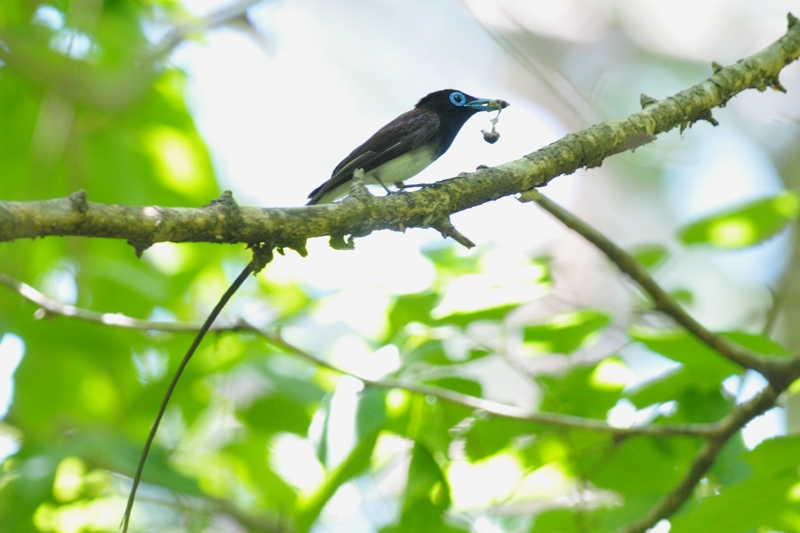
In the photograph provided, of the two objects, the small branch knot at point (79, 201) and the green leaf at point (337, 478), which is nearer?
the small branch knot at point (79, 201)

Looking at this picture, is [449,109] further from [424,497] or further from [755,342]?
[424,497]

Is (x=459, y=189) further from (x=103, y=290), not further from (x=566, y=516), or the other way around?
(x=103, y=290)

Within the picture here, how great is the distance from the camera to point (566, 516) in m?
3.23

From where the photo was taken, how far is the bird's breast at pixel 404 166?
4512 mm

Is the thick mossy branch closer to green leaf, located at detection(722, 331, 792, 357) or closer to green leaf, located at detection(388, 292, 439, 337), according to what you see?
green leaf, located at detection(388, 292, 439, 337)

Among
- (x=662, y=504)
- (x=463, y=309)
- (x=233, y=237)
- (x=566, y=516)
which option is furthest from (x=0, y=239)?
(x=662, y=504)

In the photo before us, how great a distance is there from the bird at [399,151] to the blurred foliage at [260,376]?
2.34ft

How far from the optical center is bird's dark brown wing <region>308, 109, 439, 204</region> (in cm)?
429

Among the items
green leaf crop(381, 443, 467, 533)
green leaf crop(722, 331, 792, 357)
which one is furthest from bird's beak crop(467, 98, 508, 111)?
green leaf crop(381, 443, 467, 533)

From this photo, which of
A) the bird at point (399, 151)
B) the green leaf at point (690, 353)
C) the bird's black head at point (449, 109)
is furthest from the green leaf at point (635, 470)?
the bird's black head at point (449, 109)

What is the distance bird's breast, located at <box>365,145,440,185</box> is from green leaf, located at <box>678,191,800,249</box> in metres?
1.69

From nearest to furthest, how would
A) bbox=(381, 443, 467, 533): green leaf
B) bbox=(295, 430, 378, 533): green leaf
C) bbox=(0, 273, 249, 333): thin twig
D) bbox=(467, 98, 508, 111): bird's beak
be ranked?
bbox=(295, 430, 378, 533): green leaf, bbox=(381, 443, 467, 533): green leaf, bbox=(0, 273, 249, 333): thin twig, bbox=(467, 98, 508, 111): bird's beak

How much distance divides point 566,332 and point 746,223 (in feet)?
4.11

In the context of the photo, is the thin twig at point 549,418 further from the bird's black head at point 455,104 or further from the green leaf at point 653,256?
the bird's black head at point 455,104
